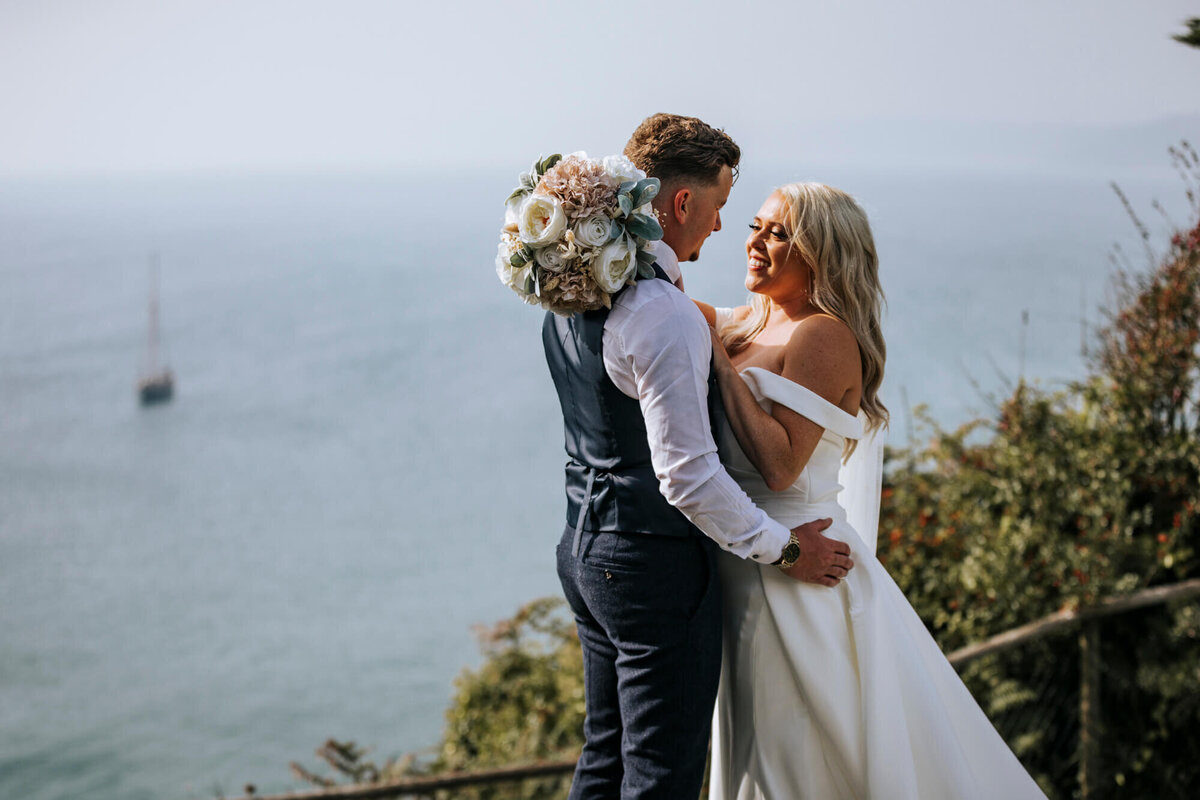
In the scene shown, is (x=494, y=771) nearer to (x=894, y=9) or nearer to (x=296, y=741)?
(x=894, y=9)

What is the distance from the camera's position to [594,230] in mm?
1939

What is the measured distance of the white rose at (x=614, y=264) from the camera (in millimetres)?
1943

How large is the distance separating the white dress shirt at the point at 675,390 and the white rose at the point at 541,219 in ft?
0.64

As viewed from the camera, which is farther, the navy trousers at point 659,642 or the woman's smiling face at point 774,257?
the woman's smiling face at point 774,257

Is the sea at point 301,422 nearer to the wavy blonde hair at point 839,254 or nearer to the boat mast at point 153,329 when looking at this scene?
the boat mast at point 153,329

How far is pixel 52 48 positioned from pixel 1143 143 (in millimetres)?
37333

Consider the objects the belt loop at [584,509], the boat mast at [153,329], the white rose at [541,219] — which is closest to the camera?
the white rose at [541,219]

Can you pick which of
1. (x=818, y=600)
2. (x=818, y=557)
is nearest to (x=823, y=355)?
(x=818, y=557)

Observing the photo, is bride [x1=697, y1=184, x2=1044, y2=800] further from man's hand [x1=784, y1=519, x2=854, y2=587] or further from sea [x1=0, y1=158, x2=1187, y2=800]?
sea [x1=0, y1=158, x2=1187, y2=800]

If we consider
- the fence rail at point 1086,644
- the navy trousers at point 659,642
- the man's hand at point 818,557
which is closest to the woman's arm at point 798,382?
the man's hand at point 818,557

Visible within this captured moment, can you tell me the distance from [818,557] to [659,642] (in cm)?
42

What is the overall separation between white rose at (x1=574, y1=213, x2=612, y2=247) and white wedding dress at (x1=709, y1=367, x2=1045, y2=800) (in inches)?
21.0

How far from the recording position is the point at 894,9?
13961 millimetres

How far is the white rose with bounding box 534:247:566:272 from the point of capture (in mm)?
1961
